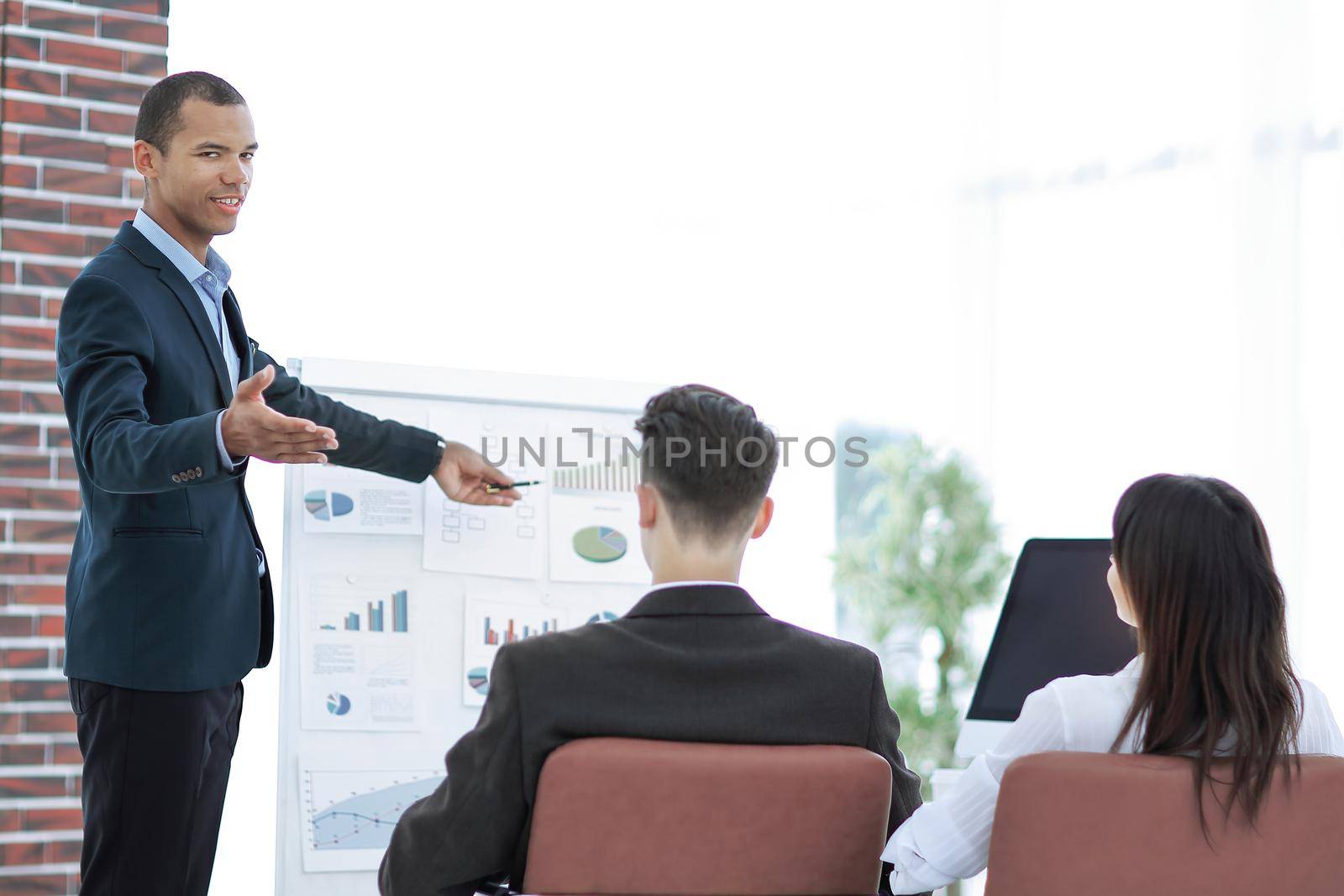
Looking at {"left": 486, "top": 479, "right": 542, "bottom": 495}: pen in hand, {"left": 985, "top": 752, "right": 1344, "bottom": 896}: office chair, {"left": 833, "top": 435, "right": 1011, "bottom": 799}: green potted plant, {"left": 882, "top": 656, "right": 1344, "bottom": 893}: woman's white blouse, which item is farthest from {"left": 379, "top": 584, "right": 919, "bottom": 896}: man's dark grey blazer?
{"left": 833, "top": 435, "right": 1011, "bottom": 799}: green potted plant

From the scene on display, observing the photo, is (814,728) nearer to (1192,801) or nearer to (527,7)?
(1192,801)

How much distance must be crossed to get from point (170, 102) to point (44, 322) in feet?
4.06

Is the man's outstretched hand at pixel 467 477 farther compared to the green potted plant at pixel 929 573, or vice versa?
the green potted plant at pixel 929 573

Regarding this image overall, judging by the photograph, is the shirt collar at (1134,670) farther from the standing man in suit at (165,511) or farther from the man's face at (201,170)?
the man's face at (201,170)

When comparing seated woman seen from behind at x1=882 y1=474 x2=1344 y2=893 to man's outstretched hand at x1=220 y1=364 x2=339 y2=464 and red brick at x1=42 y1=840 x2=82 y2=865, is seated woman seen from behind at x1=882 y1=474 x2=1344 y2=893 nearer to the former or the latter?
man's outstretched hand at x1=220 y1=364 x2=339 y2=464

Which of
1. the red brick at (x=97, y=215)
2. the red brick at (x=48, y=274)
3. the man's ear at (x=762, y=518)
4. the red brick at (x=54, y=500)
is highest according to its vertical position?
the red brick at (x=97, y=215)

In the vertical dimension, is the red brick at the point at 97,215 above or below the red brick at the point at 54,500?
above

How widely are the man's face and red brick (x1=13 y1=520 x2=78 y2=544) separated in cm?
128

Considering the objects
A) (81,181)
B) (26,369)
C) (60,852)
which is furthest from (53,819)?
(81,181)

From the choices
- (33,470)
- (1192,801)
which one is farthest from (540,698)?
(33,470)

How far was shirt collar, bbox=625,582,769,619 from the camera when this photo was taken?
142 centimetres

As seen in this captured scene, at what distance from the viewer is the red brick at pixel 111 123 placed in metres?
3.03

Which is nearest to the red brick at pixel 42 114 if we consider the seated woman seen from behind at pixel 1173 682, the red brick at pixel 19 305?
the red brick at pixel 19 305

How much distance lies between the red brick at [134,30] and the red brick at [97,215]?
448mm
